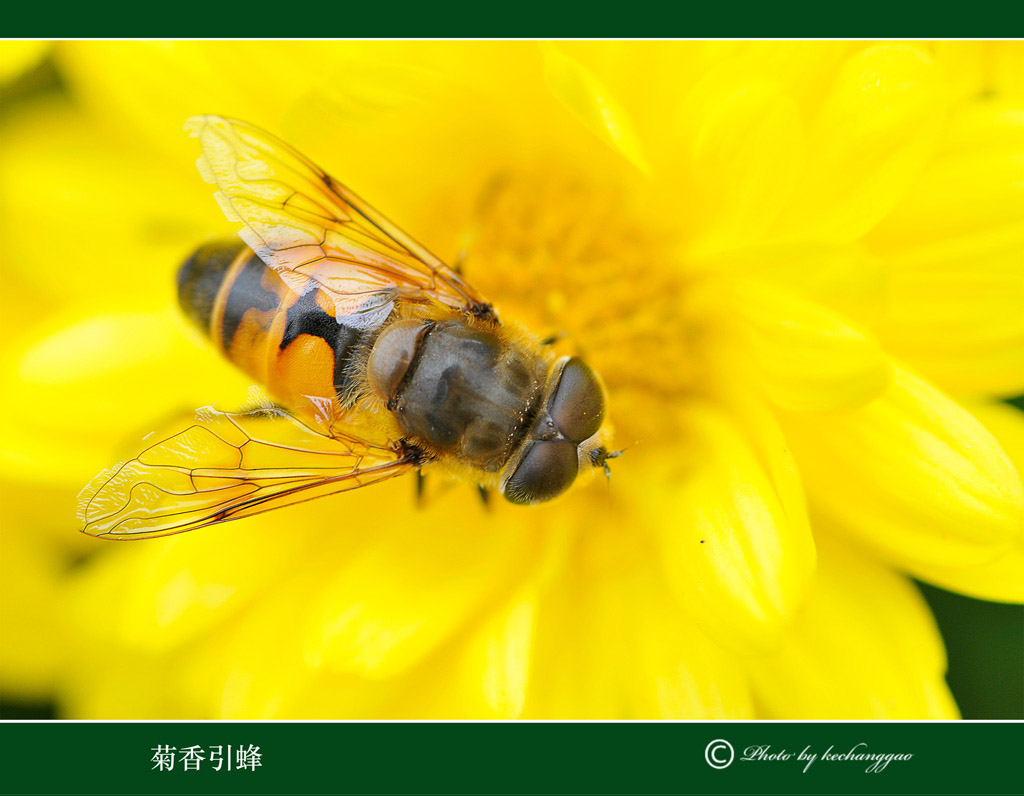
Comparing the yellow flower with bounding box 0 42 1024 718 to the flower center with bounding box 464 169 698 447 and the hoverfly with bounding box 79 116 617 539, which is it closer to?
the flower center with bounding box 464 169 698 447

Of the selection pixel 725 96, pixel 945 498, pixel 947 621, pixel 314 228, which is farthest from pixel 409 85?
pixel 947 621

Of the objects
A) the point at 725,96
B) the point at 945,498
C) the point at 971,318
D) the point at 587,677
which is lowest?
the point at 587,677

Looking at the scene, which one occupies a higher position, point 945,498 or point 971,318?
point 971,318

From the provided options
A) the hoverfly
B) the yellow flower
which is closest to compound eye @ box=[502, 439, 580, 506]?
the hoverfly

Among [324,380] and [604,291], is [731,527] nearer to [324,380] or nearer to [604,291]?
[604,291]

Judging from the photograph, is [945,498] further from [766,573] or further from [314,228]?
[314,228]

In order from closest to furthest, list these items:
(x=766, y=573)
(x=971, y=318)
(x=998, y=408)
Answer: (x=766, y=573)
(x=971, y=318)
(x=998, y=408)

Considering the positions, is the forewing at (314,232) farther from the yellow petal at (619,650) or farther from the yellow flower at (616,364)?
the yellow petal at (619,650)
